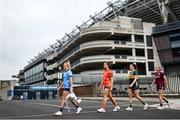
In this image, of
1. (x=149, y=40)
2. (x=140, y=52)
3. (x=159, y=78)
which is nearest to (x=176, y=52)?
(x=149, y=40)

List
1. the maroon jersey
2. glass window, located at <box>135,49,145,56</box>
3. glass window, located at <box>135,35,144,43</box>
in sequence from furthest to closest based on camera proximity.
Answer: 1. glass window, located at <box>135,49,145,56</box>
2. glass window, located at <box>135,35,144,43</box>
3. the maroon jersey

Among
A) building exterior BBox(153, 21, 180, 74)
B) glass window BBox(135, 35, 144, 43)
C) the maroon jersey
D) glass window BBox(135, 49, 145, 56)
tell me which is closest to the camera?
the maroon jersey

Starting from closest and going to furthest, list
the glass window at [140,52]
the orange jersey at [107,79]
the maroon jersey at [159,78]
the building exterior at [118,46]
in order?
the orange jersey at [107,79]
the maroon jersey at [159,78]
the building exterior at [118,46]
the glass window at [140,52]

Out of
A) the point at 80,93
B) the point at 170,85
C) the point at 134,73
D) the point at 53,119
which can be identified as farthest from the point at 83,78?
the point at 53,119

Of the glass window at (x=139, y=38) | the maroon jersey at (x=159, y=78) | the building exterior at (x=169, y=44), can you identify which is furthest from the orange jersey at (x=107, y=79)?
the glass window at (x=139, y=38)

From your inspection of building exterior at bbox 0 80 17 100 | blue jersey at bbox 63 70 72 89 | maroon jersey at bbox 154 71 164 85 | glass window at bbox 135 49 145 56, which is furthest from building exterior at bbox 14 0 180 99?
blue jersey at bbox 63 70 72 89

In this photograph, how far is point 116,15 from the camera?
71875 millimetres

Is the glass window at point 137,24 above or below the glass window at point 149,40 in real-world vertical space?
above

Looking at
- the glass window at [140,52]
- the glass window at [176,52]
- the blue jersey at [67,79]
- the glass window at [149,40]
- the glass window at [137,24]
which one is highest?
the glass window at [137,24]

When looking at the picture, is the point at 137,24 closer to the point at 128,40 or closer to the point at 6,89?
the point at 128,40

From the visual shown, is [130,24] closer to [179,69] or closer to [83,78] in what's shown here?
[179,69]

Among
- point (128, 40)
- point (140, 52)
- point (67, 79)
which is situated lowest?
point (67, 79)

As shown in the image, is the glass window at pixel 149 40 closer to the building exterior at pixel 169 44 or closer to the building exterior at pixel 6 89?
the building exterior at pixel 169 44

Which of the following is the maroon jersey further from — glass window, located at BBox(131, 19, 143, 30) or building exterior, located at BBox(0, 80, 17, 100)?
glass window, located at BBox(131, 19, 143, 30)
